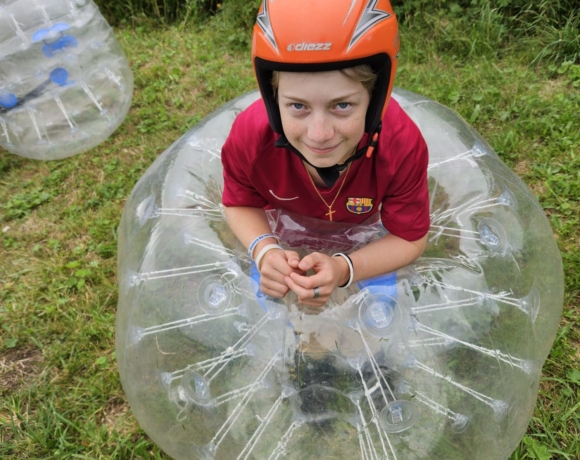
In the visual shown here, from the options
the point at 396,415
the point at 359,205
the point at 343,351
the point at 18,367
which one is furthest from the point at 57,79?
the point at 396,415

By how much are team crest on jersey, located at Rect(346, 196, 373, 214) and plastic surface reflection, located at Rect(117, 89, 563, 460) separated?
0.22m

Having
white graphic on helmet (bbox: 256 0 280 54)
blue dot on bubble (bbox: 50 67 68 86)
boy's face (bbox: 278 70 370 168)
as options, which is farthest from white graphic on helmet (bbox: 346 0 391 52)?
blue dot on bubble (bbox: 50 67 68 86)

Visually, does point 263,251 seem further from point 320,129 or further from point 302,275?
point 320,129

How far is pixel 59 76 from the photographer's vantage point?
158 inches

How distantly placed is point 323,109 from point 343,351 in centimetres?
95

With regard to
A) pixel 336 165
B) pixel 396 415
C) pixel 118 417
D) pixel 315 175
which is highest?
pixel 336 165

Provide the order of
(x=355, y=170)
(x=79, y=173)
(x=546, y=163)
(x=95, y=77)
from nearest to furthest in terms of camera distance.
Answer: (x=355, y=170) < (x=546, y=163) < (x=79, y=173) < (x=95, y=77)

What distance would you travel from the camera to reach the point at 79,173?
149 inches

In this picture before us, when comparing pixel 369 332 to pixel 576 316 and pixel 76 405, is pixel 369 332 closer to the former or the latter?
pixel 576 316

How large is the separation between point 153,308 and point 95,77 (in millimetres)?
2655

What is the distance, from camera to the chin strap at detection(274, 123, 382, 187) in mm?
1757

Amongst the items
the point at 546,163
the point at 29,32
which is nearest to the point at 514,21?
the point at 546,163

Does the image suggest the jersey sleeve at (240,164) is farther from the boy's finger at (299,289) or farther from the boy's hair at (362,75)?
the boy's finger at (299,289)

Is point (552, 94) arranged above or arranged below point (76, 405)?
above
